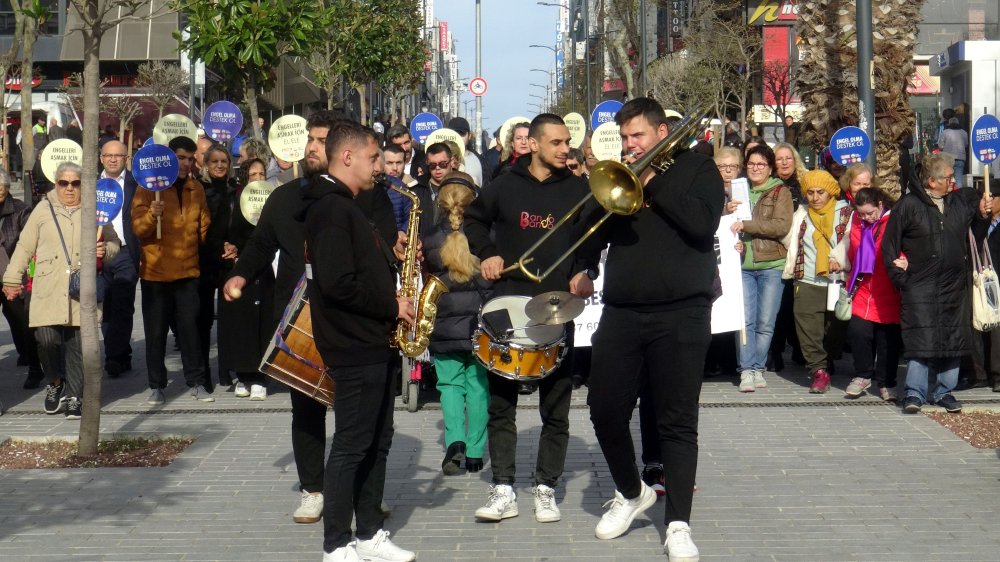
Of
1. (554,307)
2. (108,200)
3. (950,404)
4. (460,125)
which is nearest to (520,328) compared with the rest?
(554,307)

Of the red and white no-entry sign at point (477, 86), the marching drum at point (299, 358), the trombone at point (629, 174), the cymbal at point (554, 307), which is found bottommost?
the marching drum at point (299, 358)

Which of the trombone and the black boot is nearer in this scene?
the trombone

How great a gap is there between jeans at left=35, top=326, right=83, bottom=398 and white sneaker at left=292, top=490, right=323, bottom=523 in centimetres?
378

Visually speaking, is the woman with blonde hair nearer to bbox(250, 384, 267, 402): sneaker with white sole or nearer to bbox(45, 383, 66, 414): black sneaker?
bbox(250, 384, 267, 402): sneaker with white sole

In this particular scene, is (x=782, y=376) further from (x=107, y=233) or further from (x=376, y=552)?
(x=376, y=552)

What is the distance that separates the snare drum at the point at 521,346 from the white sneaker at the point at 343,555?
1.29 metres

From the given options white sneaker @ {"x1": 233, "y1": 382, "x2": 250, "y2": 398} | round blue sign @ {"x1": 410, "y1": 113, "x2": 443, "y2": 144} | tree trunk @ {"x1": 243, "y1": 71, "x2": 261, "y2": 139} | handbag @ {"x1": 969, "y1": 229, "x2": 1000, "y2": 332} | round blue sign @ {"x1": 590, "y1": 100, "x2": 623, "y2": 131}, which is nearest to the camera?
handbag @ {"x1": 969, "y1": 229, "x2": 1000, "y2": 332}

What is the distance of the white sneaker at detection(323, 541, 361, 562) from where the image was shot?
569cm

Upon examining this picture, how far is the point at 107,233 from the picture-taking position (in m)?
10.6

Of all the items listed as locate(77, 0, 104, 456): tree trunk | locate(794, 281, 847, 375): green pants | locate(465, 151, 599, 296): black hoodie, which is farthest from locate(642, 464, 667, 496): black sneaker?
locate(794, 281, 847, 375): green pants

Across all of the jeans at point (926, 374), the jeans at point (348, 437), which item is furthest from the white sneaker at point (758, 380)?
the jeans at point (348, 437)

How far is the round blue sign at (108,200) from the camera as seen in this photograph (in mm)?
10586

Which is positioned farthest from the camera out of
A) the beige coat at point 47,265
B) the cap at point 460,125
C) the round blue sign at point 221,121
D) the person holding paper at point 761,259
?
the round blue sign at point 221,121

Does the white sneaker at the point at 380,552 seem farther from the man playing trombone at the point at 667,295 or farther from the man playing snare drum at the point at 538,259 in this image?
the man playing trombone at the point at 667,295
